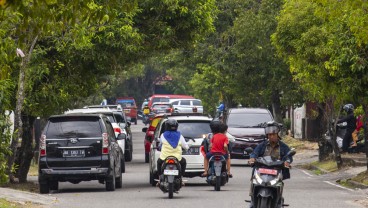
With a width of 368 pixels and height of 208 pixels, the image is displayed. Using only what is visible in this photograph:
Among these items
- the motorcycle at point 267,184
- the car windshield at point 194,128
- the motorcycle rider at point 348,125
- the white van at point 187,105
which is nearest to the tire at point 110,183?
the car windshield at point 194,128

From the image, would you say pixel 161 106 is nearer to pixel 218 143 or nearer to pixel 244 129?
pixel 244 129

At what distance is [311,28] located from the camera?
2783 cm

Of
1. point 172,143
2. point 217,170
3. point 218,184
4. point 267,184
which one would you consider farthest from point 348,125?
point 267,184

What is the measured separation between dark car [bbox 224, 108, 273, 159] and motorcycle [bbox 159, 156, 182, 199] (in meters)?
12.4

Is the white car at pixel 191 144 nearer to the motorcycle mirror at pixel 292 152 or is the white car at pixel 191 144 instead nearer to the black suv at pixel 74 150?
the black suv at pixel 74 150

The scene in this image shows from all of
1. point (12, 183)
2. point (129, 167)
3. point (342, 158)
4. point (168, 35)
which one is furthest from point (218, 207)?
point (129, 167)

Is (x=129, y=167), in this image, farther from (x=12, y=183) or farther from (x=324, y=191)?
(x=324, y=191)

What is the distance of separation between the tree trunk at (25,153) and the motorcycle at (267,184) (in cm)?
1226

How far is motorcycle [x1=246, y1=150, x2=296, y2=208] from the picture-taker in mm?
14984

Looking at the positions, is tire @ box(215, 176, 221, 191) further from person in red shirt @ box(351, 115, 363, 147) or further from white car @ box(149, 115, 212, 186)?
person in red shirt @ box(351, 115, 363, 147)

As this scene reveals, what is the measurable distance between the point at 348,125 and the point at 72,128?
11.4m

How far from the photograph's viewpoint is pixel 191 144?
25.5 metres

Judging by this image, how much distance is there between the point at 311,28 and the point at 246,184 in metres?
4.82

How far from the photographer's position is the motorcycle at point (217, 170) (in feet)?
76.2
